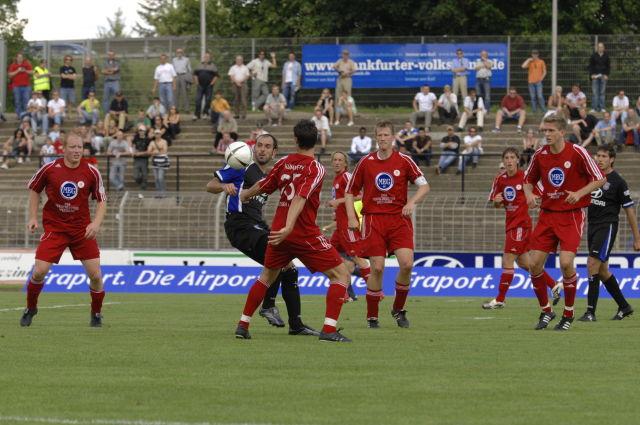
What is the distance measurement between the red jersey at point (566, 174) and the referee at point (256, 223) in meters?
3.01

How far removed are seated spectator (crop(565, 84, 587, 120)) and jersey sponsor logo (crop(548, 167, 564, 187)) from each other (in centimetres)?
2061

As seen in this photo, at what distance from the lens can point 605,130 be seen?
33438 mm

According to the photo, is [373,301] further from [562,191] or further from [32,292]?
[32,292]

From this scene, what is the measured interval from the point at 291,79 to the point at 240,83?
1.68m

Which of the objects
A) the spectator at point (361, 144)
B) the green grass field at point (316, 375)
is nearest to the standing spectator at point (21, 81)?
the spectator at point (361, 144)

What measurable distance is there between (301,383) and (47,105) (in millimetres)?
31041

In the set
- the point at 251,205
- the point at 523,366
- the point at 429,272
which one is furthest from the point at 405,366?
the point at 429,272

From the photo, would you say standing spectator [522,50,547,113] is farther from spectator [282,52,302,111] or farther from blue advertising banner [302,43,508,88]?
spectator [282,52,302,111]

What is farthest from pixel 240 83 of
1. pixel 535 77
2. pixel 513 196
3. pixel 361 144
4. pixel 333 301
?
pixel 333 301

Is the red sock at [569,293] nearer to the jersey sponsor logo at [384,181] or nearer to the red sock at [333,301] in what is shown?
the jersey sponsor logo at [384,181]

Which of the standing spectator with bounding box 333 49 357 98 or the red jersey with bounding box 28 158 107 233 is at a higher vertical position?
the standing spectator with bounding box 333 49 357 98

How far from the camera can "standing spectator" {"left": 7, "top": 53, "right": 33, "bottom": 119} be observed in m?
39.3

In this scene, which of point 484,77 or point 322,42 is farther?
point 322,42

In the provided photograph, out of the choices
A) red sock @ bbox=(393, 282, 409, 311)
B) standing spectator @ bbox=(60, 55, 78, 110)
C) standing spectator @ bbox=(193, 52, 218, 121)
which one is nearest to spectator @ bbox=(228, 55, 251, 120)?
standing spectator @ bbox=(193, 52, 218, 121)
